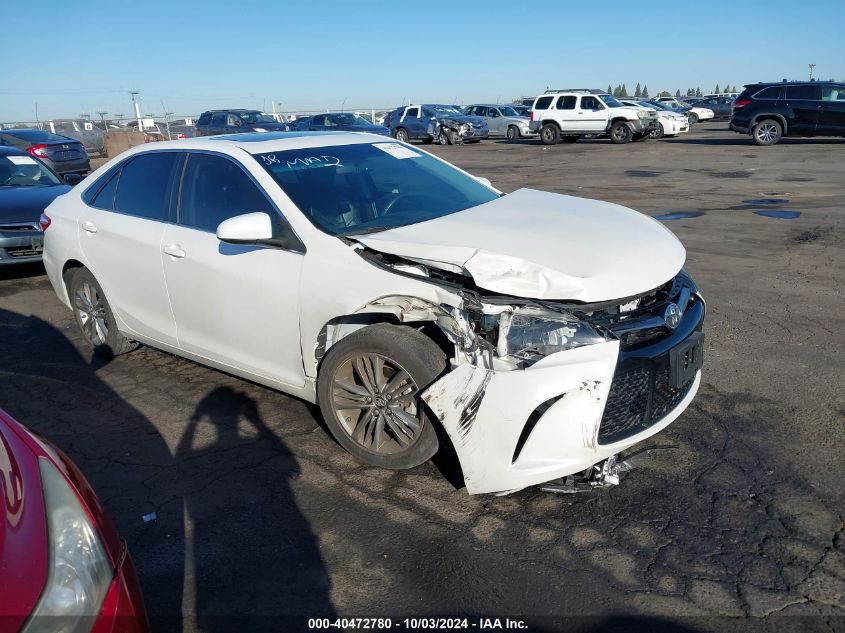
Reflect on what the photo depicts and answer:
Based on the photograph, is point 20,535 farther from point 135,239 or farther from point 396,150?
point 396,150

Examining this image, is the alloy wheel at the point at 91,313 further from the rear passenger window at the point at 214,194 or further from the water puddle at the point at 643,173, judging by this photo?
the water puddle at the point at 643,173

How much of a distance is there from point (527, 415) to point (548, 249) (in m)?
0.86

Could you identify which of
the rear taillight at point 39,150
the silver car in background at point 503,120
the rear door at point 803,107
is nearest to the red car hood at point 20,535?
the rear taillight at point 39,150

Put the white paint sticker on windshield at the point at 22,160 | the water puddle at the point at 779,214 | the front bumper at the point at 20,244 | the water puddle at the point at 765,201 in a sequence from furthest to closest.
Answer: the water puddle at the point at 765,201 < the water puddle at the point at 779,214 < the white paint sticker on windshield at the point at 22,160 < the front bumper at the point at 20,244

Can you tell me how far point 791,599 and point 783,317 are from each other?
3757mm

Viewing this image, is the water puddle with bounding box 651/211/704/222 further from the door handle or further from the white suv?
the white suv

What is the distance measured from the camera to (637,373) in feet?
10.5

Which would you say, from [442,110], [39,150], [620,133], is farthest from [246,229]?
[442,110]

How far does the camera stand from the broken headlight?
3133 millimetres

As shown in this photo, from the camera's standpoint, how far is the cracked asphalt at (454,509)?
280cm

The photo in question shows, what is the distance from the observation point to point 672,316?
3.43 meters

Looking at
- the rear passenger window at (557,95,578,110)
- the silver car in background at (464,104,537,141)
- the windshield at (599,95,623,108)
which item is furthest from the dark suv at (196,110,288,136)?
the windshield at (599,95,623,108)

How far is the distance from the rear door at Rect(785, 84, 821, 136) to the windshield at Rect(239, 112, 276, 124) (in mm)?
18602

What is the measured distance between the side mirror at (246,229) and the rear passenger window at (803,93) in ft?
74.1
